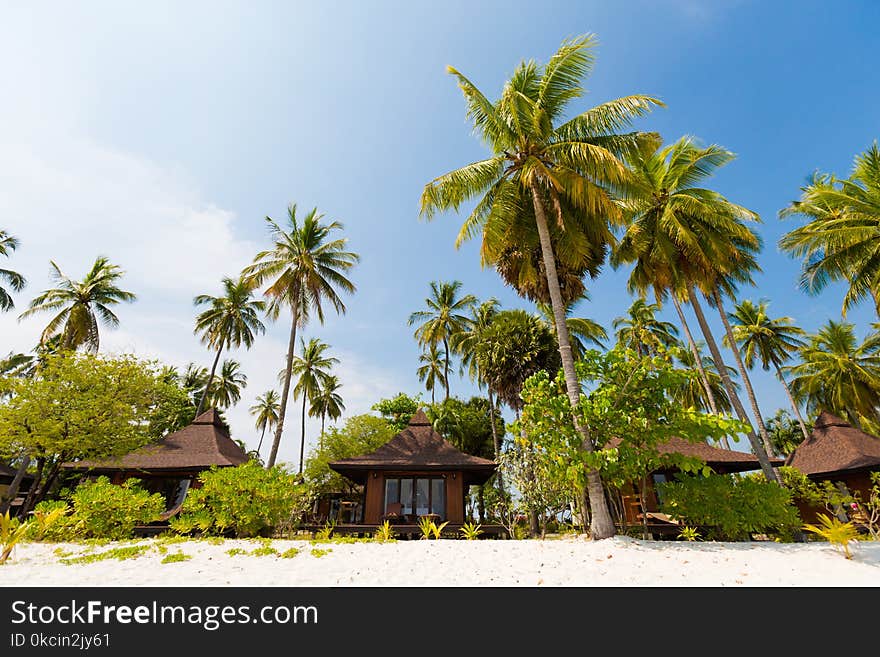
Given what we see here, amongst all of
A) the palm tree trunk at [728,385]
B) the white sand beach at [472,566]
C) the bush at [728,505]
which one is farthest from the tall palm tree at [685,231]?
the white sand beach at [472,566]

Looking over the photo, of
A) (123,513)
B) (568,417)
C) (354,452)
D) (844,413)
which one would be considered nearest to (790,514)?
(568,417)

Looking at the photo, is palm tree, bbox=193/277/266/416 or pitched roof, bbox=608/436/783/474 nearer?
pitched roof, bbox=608/436/783/474

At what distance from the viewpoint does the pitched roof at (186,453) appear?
1596cm

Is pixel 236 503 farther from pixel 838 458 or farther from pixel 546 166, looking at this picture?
pixel 838 458

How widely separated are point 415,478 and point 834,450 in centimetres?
1796

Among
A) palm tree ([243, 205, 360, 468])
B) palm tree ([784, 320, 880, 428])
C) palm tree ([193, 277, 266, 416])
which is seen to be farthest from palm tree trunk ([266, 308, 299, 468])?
palm tree ([784, 320, 880, 428])

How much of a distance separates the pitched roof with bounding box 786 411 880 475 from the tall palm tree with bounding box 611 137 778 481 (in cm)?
424

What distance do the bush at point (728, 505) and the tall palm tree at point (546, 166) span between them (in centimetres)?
440

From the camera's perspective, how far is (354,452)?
2711 cm

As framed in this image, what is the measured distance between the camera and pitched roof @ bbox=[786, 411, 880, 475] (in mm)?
15672

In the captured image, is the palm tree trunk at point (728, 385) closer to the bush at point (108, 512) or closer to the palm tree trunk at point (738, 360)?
the palm tree trunk at point (738, 360)

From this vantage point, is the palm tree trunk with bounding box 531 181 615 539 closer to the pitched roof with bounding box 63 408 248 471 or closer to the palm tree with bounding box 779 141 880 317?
the palm tree with bounding box 779 141 880 317
